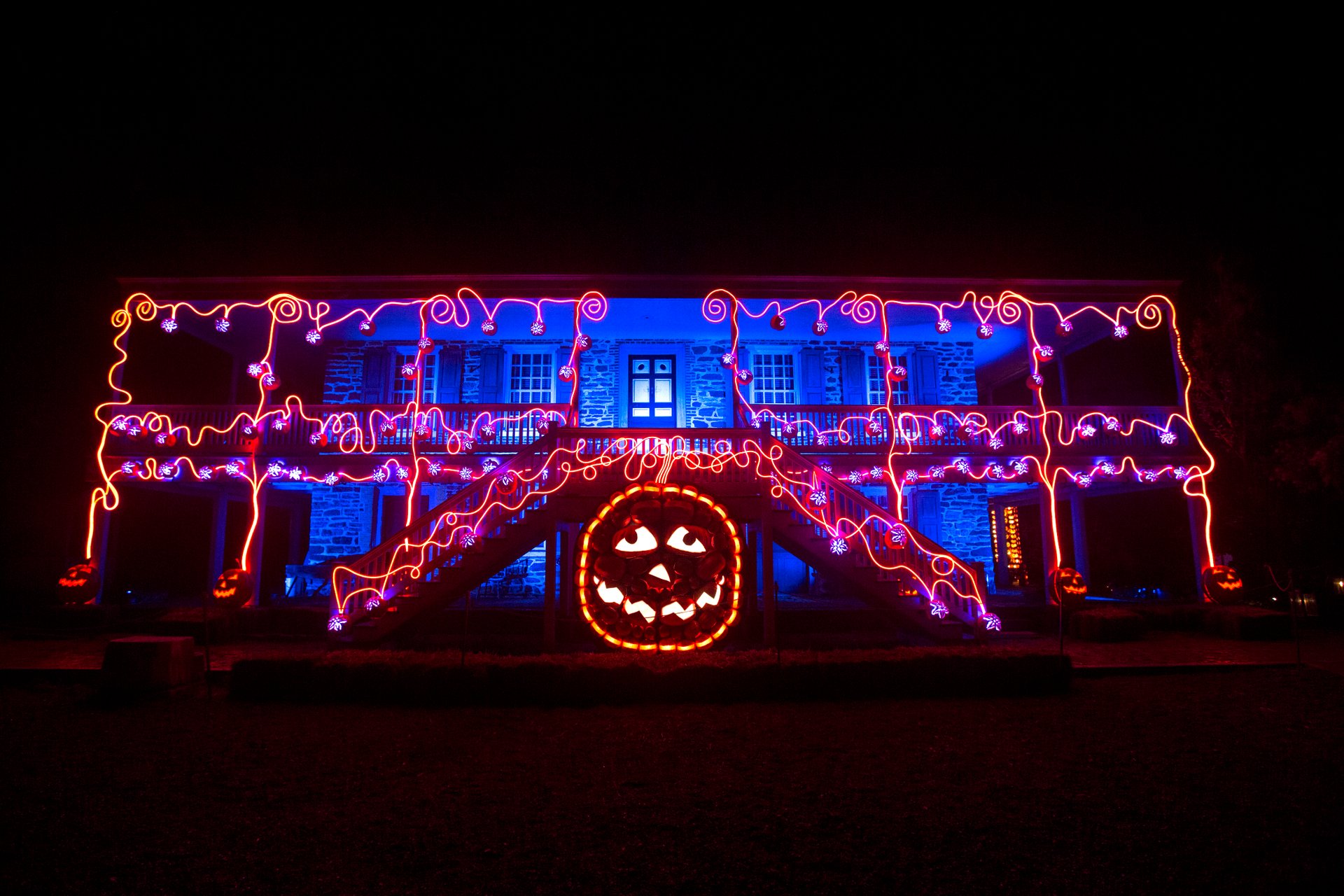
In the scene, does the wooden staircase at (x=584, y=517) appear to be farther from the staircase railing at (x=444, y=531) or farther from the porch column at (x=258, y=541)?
the porch column at (x=258, y=541)

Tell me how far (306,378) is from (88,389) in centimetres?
439

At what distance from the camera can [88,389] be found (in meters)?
14.9

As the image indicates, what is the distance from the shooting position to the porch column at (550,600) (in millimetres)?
9570

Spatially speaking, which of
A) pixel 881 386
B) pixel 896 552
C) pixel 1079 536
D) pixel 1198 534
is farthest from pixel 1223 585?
pixel 881 386

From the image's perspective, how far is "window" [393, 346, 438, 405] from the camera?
15.2m

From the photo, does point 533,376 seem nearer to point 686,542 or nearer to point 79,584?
point 686,542

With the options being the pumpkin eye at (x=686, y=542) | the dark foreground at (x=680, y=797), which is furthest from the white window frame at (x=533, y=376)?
the dark foreground at (x=680, y=797)

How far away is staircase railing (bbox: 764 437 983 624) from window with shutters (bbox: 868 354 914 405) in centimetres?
619

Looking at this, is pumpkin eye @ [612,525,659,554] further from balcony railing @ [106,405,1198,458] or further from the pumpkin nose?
balcony railing @ [106,405,1198,458]

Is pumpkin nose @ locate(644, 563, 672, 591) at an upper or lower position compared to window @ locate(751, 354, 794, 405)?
lower

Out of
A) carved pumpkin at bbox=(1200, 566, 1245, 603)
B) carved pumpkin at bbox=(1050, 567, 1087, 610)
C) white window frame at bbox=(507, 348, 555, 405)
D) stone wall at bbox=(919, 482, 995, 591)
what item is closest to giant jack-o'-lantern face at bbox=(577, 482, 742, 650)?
carved pumpkin at bbox=(1050, 567, 1087, 610)

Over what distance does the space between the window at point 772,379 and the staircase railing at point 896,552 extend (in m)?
5.64

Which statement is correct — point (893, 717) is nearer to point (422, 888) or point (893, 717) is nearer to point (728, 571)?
point (728, 571)

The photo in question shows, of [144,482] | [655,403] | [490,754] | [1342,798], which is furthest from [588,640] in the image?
[144,482]
